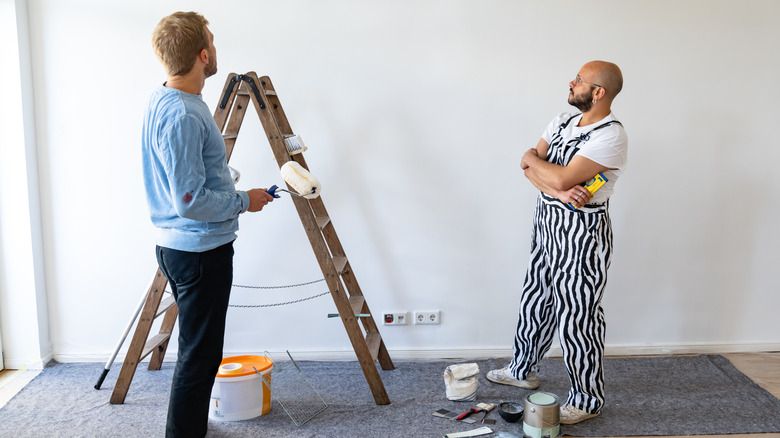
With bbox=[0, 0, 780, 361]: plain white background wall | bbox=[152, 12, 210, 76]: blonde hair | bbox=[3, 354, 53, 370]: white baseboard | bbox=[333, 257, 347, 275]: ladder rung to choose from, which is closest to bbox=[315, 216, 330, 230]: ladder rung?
bbox=[333, 257, 347, 275]: ladder rung

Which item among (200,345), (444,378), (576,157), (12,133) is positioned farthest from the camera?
(12,133)

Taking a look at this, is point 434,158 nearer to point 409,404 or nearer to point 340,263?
point 340,263

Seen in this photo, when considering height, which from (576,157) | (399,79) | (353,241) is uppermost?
(399,79)

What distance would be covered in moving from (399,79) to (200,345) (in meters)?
1.67

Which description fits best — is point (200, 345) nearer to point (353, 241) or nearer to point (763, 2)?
point (353, 241)

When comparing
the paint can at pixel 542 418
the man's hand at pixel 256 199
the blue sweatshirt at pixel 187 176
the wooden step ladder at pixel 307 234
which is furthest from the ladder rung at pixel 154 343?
the paint can at pixel 542 418

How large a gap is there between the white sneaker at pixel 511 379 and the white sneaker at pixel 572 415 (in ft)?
0.99

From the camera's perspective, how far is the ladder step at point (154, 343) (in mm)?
2813

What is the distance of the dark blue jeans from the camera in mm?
2016

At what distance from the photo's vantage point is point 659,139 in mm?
3125

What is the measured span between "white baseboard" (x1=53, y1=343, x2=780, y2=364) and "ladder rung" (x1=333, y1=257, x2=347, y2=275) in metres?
0.59

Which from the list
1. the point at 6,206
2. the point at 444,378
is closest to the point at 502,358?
the point at 444,378

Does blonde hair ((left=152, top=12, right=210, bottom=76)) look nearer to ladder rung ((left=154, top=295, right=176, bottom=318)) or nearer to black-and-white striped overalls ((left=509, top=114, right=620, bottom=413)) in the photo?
ladder rung ((left=154, top=295, right=176, bottom=318))

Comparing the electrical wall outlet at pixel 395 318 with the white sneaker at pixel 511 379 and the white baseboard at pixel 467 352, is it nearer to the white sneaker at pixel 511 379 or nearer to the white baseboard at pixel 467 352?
the white baseboard at pixel 467 352
